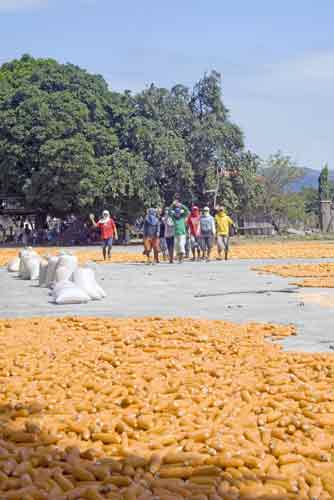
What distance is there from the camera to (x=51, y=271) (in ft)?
53.2

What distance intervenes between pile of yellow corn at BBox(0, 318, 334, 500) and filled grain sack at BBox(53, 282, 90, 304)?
185 inches

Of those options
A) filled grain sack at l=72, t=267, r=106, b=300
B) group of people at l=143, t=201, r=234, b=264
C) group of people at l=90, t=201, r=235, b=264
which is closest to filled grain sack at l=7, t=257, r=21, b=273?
group of people at l=90, t=201, r=235, b=264

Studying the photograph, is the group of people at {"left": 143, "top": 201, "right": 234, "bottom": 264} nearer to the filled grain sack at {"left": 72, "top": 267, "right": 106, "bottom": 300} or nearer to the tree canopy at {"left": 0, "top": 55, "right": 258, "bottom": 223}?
the filled grain sack at {"left": 72, "top": 267, "right": 106, "bottom": 300}

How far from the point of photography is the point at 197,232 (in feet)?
78.5

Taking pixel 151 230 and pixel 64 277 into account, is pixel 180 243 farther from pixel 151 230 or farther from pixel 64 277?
pixel 64 277

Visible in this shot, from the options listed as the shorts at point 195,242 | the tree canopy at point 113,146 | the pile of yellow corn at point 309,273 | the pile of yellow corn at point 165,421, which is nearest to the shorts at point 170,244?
the shorts at point 195,242

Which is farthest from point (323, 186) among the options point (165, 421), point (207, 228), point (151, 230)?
point (165, 421)

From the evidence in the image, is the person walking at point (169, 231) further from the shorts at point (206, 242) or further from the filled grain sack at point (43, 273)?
the filled grain sack at point (43, 273)

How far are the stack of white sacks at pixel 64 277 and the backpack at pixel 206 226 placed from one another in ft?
18.9

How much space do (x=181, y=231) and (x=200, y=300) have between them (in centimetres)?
974

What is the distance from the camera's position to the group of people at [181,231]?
2266cm

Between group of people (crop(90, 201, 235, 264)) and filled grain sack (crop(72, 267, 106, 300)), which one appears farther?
group of people (crop(90, 201, 235, 264))

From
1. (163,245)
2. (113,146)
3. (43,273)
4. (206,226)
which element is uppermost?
(113,146)

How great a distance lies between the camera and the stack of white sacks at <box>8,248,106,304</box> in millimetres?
13070
